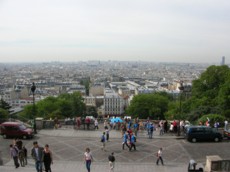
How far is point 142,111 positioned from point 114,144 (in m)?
59.1

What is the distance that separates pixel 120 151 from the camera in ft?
68.1

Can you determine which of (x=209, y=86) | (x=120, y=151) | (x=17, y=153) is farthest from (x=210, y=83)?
(x=17, y=153)

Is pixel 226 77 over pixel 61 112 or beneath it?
over

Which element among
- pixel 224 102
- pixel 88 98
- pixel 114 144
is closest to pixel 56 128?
pixel 114 144

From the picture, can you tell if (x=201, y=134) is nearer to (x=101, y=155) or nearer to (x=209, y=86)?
(x=101, y=155)

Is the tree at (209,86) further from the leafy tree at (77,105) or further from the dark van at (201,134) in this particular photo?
the leafy tree at (77,105)

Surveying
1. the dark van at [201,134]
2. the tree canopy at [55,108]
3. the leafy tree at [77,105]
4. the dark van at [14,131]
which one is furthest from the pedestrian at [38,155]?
the leafy tree at [77,105]

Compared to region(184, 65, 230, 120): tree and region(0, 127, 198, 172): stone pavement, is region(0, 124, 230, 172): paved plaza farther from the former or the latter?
region(184, 65, 230, 120): tree

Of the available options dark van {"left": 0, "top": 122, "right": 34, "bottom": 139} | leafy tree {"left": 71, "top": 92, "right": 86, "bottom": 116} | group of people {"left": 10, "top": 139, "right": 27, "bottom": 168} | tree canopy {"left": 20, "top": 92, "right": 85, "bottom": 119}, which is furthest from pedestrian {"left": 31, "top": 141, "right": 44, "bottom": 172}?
leafy tree {"left": 71, "top": 92, "right": 86, "bottom": 116}

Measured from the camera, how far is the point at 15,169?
52.8 feet

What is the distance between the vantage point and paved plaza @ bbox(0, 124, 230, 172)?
17531mm

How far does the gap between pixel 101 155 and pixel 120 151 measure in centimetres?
136

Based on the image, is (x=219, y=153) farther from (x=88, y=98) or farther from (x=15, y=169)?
(x=88, y=98)

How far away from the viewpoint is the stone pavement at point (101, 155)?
17297mm
